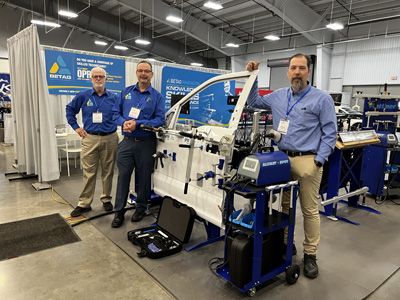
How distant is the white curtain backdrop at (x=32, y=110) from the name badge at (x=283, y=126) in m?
3.50

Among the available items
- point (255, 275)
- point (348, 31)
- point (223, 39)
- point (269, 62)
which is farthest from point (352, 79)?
point (255, 275)

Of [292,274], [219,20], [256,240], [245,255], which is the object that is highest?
[219,20]

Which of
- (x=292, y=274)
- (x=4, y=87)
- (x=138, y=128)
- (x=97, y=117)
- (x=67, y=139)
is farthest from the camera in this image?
(x=4, y=87)

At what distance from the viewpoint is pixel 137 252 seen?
262 centimetres

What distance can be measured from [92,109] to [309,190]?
249 cm

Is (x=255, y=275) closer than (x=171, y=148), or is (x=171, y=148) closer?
(x=255, y=275)

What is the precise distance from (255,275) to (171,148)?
155 centimetres

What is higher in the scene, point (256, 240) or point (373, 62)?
point (373, 62)

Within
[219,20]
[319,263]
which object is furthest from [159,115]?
[219,20]

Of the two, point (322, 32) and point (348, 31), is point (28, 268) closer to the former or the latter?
point (322, 32)

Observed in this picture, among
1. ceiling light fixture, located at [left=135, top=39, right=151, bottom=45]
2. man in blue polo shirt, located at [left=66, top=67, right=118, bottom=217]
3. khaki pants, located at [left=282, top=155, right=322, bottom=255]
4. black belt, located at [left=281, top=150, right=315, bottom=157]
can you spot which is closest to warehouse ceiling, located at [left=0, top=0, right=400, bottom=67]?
ceiling light fixture, located at [left=135, top=39, right=151, bottom=45]

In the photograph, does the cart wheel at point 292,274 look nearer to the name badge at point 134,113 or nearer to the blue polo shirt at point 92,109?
the name badge at point 134,113

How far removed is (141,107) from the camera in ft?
9.96

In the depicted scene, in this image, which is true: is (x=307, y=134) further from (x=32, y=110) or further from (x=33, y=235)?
(x=32, y=110)
